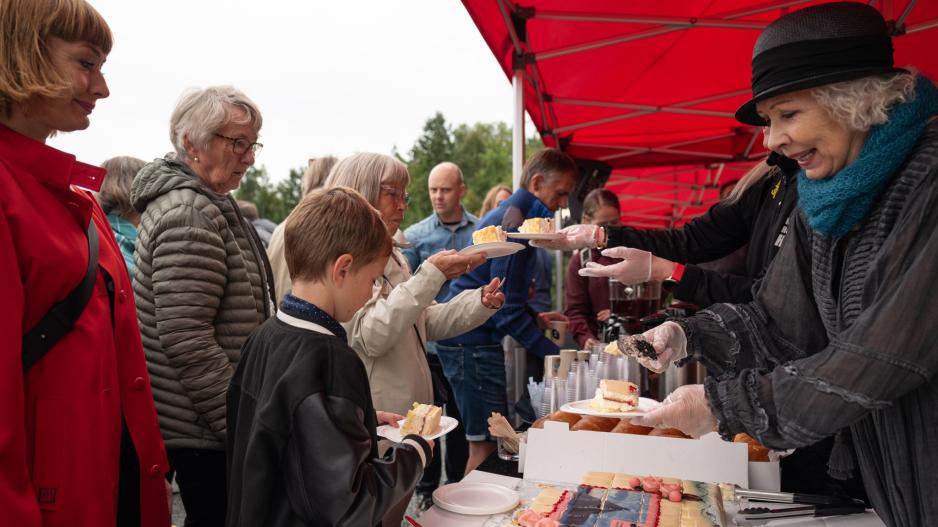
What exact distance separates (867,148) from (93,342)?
A: 5.61 ft

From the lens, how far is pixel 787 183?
8.23 feet

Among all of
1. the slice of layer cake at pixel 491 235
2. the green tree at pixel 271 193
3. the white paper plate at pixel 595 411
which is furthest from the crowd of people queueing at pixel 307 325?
the green tree at pixel 271 193

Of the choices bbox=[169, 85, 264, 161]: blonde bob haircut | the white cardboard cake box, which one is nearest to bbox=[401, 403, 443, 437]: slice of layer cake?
the white cardboard cake box

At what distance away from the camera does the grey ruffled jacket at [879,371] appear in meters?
1.21

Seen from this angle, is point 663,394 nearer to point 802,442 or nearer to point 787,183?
point 787,183

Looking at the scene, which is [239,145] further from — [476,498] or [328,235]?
[476,498]

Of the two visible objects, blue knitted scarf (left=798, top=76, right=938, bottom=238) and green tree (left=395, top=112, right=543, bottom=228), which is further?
green tree (left=395, top=112, right=543, bottom=228)

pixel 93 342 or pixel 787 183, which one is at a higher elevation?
pixel 787 183

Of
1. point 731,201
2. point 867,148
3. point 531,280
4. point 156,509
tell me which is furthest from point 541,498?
point 531,280

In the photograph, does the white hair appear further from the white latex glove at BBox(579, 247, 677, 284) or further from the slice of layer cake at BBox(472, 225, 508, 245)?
the slice of layer cake at BBox(472, 225, 508, 245)

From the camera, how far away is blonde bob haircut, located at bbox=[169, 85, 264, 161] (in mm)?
2260

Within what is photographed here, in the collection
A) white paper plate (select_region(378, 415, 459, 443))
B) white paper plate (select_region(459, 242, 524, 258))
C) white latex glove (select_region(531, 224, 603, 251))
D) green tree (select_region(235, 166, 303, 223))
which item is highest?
green tree (select_region(235, 166, 303, 223))

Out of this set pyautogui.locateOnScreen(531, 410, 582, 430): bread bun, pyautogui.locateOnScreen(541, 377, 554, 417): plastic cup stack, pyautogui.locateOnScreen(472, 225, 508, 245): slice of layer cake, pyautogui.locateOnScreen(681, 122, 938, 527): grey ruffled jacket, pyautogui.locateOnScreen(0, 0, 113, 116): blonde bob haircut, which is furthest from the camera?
pyautogui.locateOnScreen(472, 225, 508, 245): slice of layer cake

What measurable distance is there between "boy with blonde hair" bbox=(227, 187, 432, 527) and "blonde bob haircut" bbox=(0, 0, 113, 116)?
24.2 inches
